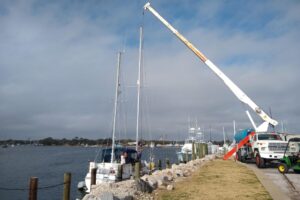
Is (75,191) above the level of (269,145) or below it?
below

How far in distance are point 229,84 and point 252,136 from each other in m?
7.43

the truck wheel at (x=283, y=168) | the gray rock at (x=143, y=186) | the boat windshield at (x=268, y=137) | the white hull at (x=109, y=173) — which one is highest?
the boat windshield at (x=268, y=137)

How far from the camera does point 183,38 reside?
37.7 meters

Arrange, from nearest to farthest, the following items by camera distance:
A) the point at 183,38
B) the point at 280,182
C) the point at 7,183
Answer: the point at 280,182
the point at 183,38
the point at 7,183

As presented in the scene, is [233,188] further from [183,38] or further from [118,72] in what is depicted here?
[183,38]

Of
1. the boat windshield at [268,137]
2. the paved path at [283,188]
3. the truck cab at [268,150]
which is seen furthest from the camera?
the boat windshield at [268,137]

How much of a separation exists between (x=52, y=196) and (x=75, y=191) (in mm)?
2854

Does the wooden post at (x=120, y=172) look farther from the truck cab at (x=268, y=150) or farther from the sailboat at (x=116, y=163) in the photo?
the truck cab at (x=268, y=150)

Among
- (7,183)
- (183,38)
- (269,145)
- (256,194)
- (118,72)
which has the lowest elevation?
(7,183)

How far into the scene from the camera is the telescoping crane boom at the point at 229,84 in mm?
31266

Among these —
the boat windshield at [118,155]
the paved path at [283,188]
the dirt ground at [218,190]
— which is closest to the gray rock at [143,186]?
the dirt ground at [218,190]

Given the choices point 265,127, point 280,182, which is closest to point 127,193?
point 280,182

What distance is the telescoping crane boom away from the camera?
31.3 m

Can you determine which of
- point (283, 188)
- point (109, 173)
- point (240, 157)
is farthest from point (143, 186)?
point (240, 157)
